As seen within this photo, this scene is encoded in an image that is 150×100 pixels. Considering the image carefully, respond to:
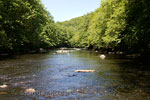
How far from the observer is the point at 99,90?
36.0 feet

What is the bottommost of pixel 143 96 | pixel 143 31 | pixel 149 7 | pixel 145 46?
pixel 143 96

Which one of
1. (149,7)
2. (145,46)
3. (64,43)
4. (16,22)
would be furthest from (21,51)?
(64,43)

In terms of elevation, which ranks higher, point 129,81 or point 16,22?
point 16,22

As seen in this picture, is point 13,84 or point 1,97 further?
point 13,84

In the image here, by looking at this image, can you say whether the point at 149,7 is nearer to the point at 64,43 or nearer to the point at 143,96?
the point at 143,96

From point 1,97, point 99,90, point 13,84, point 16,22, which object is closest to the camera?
point 1,97

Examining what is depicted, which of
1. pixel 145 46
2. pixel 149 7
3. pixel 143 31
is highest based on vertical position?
pixel 149 7

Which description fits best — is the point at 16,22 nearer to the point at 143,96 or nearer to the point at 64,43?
the point at 143,96

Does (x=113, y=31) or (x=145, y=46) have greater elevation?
(x=113, y=31)

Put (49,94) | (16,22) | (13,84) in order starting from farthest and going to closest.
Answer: (16,22)
(13,84)
(49,94)

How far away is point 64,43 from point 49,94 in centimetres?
12399

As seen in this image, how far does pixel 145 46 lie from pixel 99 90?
78.1ft

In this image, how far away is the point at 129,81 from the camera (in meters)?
13.3

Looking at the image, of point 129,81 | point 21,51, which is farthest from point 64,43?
point 129,81
